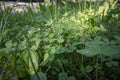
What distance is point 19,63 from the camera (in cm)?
91

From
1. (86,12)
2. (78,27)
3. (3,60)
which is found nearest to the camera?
(3,60)

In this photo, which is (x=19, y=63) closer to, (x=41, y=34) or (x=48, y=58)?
(x=48, y=58)

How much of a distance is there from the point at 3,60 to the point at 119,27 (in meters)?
0.77

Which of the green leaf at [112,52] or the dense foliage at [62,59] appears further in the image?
the dense foliage at [62,59]

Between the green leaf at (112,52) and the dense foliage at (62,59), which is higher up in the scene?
the green leaf at (112,52)

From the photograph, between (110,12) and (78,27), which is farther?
(110,12)

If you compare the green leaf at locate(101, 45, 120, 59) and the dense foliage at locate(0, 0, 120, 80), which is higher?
the green leaf at locate(101, 45, 120, 59)

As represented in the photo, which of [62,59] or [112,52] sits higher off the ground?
[112,52]

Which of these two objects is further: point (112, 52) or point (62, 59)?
point (62, 59)

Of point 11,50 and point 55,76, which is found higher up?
point 11,50

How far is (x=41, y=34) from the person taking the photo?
122cm

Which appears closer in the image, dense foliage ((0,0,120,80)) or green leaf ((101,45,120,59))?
green leaf ((101,45,120,59))

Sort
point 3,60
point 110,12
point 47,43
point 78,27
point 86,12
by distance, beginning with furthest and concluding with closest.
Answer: point 110,12 < point 86,12 < point 78,27 < point 47,43 < point 3,60

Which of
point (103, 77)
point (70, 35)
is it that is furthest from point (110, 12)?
point (103, 77)
